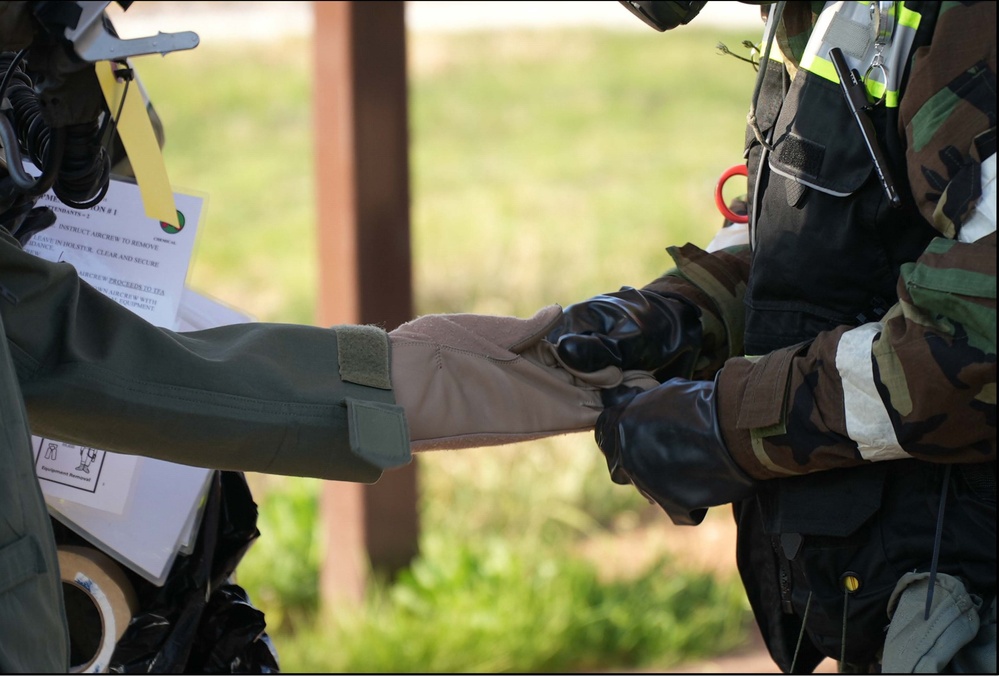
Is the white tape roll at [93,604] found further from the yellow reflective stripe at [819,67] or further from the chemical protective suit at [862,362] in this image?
the yellow reflective stripe at [819,67]

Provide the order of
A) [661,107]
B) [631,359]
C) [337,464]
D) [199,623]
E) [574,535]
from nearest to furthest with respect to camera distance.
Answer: [337,464] < [631,359] < [199,623] < [574,535] < [661,107]

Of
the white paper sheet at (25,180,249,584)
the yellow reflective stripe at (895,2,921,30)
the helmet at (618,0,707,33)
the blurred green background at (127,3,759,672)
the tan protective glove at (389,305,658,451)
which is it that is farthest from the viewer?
the blurred green background at (127,3,759,672)

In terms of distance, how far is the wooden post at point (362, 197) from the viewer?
385 cm

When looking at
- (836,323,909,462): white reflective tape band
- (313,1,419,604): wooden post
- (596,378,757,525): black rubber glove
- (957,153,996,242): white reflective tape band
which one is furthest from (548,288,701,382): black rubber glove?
(313,1,419,604): wooden post

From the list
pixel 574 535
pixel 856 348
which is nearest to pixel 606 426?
pixel 856 348

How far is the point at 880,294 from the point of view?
5.73 feet

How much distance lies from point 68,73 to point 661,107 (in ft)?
24.8

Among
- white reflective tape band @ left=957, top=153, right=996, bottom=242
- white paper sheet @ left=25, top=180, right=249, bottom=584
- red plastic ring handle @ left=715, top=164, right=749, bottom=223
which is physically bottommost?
white paper sheet @ left=25, top=180, right=249, bottom=584

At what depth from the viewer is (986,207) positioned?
58.8 inches

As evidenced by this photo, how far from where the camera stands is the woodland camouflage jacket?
1.49 metres

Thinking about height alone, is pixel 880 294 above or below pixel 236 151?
above

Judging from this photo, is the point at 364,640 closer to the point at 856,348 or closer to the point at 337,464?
the point at 337,464

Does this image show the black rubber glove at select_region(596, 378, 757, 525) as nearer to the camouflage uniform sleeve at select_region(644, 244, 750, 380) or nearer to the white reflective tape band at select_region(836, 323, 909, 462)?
the white reflective tape band at select_region(836, 323, 909, 462)

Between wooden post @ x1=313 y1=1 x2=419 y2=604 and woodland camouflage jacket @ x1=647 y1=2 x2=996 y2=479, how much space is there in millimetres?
2344
